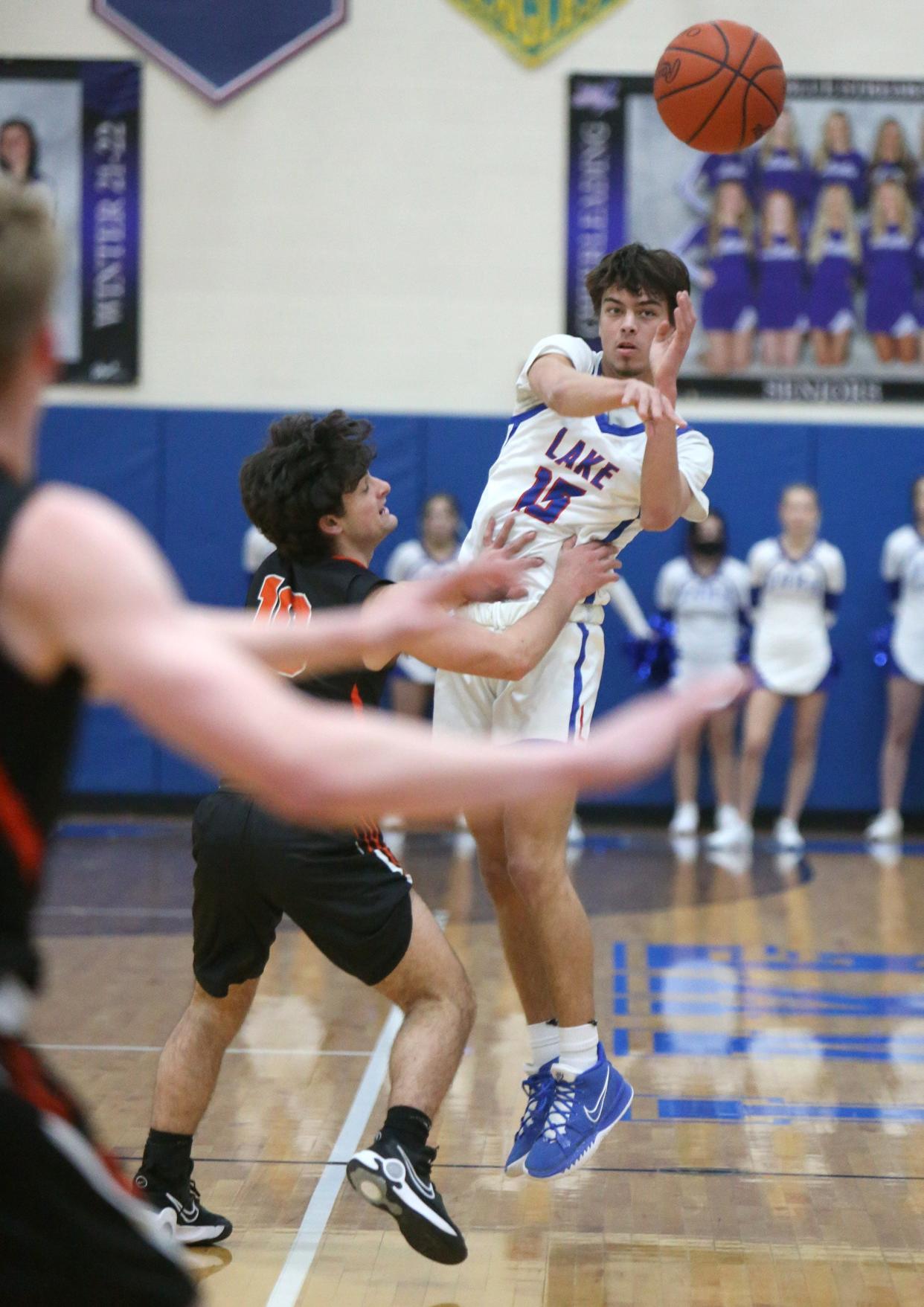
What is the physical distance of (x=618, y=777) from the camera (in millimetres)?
1524

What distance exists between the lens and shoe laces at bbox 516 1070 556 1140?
13.1 ft

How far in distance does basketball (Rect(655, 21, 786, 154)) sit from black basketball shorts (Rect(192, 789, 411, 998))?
7.75 feet

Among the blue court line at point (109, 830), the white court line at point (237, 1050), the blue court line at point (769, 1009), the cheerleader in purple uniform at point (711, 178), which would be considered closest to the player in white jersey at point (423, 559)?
the blue court line at point (109, 830)

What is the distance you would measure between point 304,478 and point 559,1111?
164 cm

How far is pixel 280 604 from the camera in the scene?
357 centimetres

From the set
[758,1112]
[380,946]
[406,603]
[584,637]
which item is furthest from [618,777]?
[758,1112]

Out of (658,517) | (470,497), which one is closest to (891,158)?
(470,497)

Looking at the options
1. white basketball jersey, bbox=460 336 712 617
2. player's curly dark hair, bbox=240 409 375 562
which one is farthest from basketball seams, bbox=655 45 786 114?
player's curly dark hair, bbox=240 409 375 562

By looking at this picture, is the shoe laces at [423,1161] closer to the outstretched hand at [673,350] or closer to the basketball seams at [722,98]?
the outstretched hand at [673,350]

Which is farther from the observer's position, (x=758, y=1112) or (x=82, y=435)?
(x=82, y=435)

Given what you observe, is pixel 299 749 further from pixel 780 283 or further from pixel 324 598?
pixel 780 283

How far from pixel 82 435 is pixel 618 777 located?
10372 mm

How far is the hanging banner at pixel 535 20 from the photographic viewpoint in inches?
442

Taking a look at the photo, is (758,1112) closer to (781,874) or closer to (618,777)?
(618,777)
